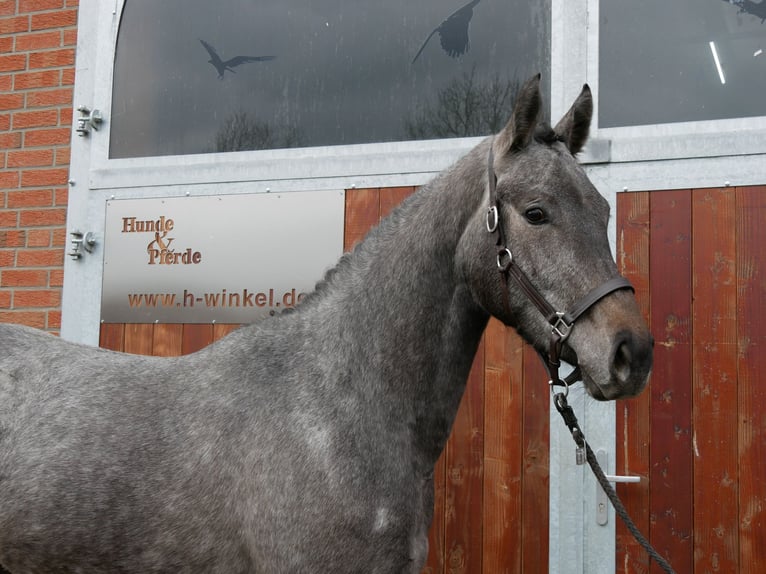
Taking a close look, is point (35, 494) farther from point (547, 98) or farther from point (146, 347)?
point (547, 98)

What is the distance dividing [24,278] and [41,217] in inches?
14.7

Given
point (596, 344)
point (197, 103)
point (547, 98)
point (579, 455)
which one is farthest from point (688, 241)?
point (197, 103)

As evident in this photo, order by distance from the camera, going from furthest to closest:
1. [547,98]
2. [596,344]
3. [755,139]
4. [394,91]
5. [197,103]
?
1. [197,103]
2. [394,91]
3. [547,98]
4. [755,139]
5. [596,344]

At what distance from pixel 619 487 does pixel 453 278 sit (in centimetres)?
155

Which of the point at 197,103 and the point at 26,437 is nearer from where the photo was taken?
the point at 26,437

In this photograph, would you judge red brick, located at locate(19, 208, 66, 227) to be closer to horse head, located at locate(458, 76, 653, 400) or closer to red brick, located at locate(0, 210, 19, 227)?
red brick, located at locate(0, 210, 19, 227)

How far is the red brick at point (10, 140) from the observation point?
14.0 feet

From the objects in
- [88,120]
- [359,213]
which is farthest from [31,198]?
[359,213]

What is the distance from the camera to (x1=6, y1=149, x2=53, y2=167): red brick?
4203 millimetres

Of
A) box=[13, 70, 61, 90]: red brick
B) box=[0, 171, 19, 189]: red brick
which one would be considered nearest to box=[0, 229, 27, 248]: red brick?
box=[0, 171, 19, 189]: red brick

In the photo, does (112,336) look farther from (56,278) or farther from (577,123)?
(577,123)

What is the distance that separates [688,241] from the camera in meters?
3.16

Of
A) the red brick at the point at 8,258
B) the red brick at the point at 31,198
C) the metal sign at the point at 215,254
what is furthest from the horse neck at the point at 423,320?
the red brick at the point at 8,258

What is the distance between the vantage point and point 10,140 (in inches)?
168
